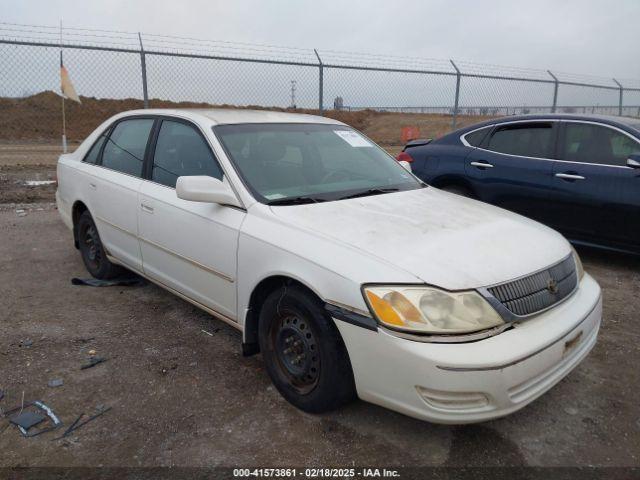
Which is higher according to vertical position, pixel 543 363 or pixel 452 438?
pixel 543 363

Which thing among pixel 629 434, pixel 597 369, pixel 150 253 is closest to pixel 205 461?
pixel 150 253

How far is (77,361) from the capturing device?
10.5ft

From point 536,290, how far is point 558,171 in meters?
3.17

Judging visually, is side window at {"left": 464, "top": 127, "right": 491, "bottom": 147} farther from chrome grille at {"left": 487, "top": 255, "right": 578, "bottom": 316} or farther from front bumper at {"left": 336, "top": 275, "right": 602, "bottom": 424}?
front bumper at {"left": 336, "top": 275, "right": 602, "bottom": 424}

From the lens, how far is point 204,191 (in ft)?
9.45

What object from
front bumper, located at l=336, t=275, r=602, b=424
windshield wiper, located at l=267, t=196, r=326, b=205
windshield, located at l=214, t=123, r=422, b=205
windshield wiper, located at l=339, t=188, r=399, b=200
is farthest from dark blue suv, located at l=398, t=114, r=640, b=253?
windshield wiper, located at l=267, t=196, r=326, b=205

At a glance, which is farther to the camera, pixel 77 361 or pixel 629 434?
pixel 77 361

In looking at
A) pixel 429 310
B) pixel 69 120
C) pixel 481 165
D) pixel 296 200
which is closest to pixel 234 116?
pixel 296 200

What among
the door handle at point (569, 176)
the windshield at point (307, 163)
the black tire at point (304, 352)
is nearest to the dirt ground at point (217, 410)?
the black tire at point (304, 352)

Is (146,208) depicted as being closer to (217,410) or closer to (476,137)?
A: (217,410)

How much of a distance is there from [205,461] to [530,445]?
1.54 m

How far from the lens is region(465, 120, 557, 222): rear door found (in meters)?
5.22

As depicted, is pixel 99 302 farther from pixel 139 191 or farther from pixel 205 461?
pixel 205 461

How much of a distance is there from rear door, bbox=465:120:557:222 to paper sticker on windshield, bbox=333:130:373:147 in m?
2.15
